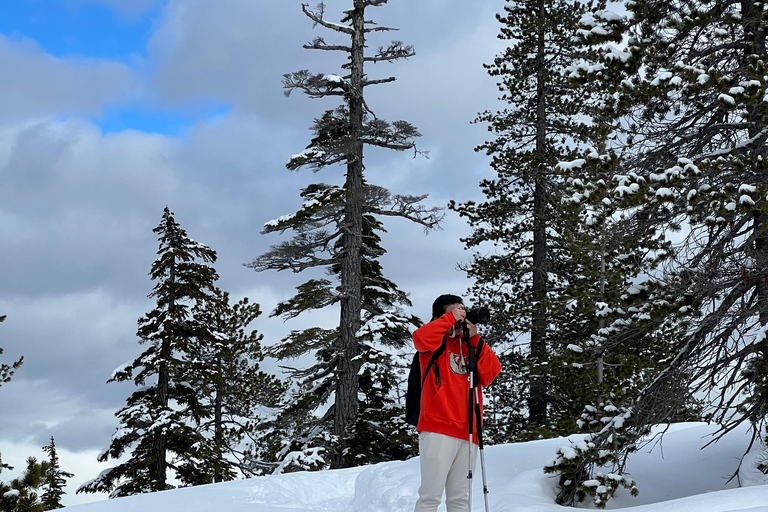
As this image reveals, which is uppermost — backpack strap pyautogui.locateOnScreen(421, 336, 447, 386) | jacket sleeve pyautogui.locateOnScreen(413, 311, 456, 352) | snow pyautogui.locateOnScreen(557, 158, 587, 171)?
snow pyautogui.locateOnScreen(557, 158, 587, 171)

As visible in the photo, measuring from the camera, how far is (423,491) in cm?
558

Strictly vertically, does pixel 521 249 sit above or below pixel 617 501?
above

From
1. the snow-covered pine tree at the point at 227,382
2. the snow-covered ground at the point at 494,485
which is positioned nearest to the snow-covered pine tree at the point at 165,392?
the snow-covered pine tree at the point at 227,382

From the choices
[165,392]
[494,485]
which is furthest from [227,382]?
[494,485]

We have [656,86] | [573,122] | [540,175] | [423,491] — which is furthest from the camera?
[573,122]

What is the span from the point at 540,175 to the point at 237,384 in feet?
45.0

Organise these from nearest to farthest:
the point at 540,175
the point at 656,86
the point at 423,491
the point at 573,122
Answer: the point at 423,491
the point at 656,86
the point at 540,175
the point at 573,122

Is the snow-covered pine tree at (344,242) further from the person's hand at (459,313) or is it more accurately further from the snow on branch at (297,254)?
the person's hand at (459,313)

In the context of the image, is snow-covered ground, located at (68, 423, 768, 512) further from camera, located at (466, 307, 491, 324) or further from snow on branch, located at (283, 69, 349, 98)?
snow on branch, located at (283, 69, 349, 98)

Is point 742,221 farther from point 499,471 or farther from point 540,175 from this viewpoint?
point 540,175

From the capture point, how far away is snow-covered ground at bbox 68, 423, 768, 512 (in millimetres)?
8656

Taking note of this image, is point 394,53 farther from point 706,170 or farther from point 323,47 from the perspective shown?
point 706,170

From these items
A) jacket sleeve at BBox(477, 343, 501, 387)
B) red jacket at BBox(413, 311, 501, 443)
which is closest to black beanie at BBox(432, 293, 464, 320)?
red jacket at BBox(413, 311, 501, 443)

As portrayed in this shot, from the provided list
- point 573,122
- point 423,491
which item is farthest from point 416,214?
point 423,491
